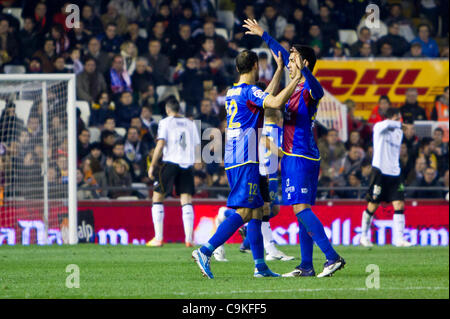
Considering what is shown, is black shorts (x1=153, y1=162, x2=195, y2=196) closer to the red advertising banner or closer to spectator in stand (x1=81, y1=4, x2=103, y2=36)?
the red advertising banner

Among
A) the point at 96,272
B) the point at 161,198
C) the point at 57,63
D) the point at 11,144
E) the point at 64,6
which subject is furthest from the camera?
the point at 64,6

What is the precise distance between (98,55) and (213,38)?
8.67 feet

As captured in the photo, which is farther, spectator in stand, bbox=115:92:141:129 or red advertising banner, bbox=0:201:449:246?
spectator in stand, bbox=115:92:141:129

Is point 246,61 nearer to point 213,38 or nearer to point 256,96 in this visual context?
point 256,96

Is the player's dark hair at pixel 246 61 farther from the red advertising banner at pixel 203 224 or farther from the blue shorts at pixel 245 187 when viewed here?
the red advertising banner at pixel 203 224

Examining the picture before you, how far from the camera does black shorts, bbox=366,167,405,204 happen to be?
1443cm

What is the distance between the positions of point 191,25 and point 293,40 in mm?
2358

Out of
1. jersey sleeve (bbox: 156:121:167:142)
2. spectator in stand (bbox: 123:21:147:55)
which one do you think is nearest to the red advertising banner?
jersey sleeve (bbox: 156:121:167:142)

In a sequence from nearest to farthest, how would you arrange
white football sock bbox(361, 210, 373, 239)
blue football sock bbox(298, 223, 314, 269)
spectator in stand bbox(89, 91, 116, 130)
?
blue football sock bbox(298, 223, 314, 269)
white football sock bbox(361, 210, 373, 239)
spectator in stand bbox(89, 91, 116, 130)

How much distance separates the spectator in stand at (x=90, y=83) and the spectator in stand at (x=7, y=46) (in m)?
1.45

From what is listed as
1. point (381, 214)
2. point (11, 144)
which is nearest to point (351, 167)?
point (381, 214)

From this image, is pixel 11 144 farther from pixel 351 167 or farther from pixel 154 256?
pixel 351 167

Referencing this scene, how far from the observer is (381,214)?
1655 centimetres

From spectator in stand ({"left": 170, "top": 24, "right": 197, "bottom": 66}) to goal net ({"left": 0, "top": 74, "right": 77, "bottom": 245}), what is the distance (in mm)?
4526
